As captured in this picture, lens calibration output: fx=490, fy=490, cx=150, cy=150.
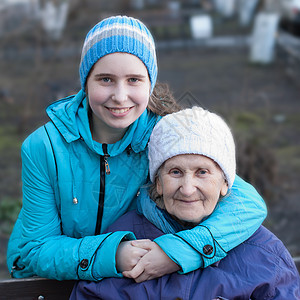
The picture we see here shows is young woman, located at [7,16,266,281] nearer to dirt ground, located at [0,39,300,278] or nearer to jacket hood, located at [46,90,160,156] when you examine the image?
jacket hood, located at [46,90,160,156]

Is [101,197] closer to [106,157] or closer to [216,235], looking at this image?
[106,157]

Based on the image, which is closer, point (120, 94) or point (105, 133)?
point (120, 94)

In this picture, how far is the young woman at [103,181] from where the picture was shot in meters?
2.01

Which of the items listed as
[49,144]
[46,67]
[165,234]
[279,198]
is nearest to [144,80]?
[49,144]

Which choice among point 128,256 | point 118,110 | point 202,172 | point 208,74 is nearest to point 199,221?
point 202,172

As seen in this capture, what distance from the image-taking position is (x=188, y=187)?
1.97m

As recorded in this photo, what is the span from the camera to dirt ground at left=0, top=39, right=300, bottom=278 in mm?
5246

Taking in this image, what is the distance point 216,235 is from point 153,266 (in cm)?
29

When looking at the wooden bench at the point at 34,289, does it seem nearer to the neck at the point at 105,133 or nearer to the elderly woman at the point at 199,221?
the elderly woman at the point at 199,221

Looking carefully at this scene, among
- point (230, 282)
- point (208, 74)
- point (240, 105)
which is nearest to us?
point (230, 282)

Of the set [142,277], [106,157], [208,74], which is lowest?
[208,74]

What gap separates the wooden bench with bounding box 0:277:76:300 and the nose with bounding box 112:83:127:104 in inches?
36.1

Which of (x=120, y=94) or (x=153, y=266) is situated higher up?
(x=120, y=94)

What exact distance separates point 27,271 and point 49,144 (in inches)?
26.5
